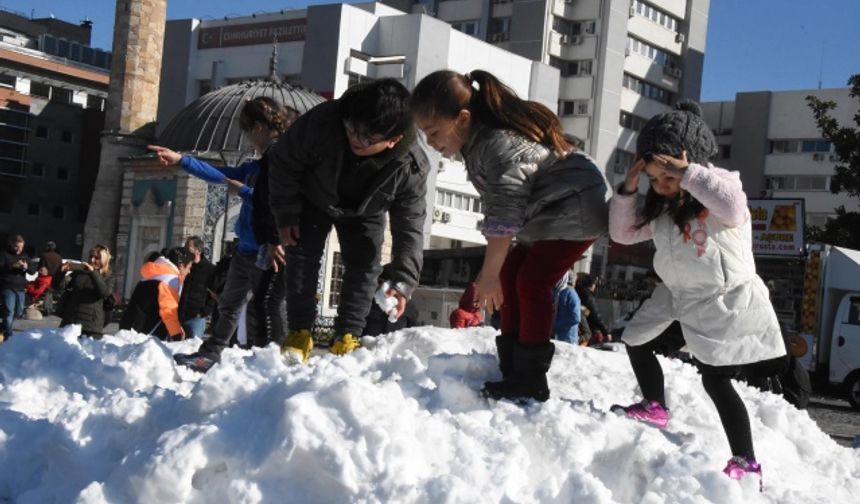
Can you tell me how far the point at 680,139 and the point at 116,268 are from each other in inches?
1483

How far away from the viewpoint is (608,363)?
569cm

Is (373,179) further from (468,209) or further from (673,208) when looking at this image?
(468,209)

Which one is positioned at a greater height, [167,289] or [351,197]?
[351,197]

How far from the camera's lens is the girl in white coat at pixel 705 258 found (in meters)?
4.05

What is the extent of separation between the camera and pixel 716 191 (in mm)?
4000

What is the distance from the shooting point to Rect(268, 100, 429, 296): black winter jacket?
500 cm

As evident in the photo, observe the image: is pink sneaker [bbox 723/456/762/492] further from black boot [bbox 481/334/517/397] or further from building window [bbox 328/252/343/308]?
building window [bbox 328/252/343/308]

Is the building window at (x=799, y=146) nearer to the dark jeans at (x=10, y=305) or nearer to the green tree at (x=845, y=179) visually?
the green tree at (x=845, y=179)

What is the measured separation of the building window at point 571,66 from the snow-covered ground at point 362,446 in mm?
51393

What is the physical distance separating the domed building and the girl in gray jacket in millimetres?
30877

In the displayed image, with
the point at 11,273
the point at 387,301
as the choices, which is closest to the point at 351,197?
the point at 387,301

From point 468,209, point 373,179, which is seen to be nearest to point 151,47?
point 468,209

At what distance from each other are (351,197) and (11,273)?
35.1 ft

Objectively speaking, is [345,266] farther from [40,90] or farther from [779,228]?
[40,90]
